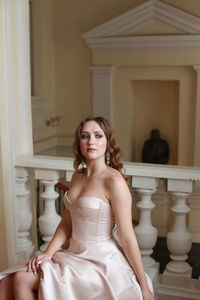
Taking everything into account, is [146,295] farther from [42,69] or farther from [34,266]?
[42,69]

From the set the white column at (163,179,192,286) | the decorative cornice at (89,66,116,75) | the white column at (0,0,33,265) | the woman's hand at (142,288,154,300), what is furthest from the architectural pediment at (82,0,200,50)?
the woman's hand at (142,288,154,300)

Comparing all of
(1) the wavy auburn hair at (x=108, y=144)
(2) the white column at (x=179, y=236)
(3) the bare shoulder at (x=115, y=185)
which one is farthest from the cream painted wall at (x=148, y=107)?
(3) the bare shoulder at (x=115, y=185)

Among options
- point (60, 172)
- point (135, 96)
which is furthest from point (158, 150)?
point (60, 172)

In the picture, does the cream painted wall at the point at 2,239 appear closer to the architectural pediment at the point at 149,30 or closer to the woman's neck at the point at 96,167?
the woman's neck at the point at 96,167

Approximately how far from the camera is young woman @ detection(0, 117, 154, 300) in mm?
1740

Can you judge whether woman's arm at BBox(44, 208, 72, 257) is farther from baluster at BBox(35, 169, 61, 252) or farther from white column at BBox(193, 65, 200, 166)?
white column at BBox(193, 65, 200, 166)

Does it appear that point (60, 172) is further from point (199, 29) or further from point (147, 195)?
point (199, 29)

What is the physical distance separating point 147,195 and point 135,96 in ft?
12.5

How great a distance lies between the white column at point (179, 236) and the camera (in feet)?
7.52

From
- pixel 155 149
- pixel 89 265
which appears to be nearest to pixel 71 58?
pixel 155 149

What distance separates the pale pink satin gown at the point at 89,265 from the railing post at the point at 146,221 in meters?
0.52

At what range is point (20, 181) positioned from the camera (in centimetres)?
264

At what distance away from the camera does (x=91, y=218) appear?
1830 millimetres

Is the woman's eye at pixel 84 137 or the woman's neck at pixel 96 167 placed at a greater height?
the woman's eye at pixel 84 137
